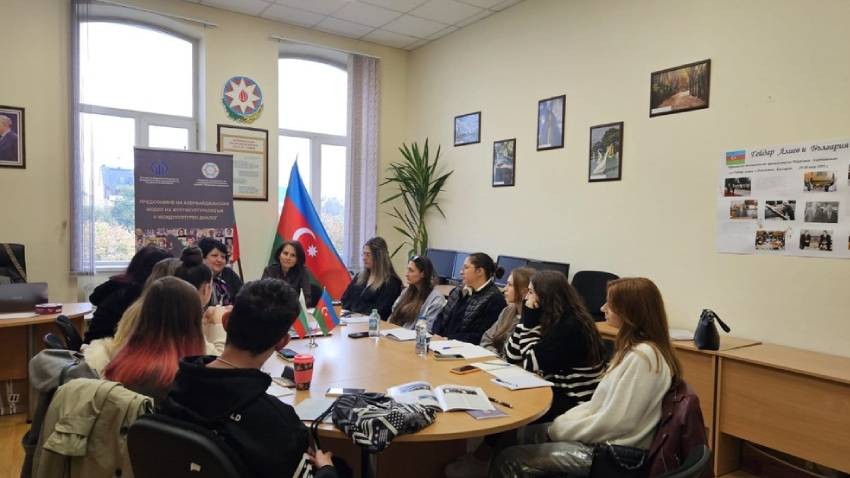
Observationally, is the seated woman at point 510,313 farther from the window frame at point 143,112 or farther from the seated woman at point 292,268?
the window frame at point 143,112

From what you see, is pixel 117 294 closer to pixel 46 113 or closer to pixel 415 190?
pixel 46 113

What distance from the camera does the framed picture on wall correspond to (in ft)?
17.6

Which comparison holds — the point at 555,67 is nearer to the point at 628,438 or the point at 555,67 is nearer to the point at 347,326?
the point at 347,326

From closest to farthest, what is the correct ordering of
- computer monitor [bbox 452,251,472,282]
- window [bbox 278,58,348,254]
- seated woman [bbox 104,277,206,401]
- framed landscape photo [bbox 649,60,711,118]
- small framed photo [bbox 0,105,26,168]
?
seated woman [bbox 104,277,206,401], framed landscape photo [bbox 649,60,711,118], small framed photo [bbox 0,105,26,168], computer monitor [bbox 452,251,472,282], window [bbox 278,58,348,254]

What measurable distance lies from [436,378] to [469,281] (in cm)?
124

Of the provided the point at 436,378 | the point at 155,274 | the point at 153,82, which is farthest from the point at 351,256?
the point at 436,378

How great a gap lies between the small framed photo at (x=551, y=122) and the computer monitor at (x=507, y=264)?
1.00 meters

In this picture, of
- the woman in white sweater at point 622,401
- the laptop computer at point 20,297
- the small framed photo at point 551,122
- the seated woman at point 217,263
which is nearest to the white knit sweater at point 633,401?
the woman in white sweater at point 622,401

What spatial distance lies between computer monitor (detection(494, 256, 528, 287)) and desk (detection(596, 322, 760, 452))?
5.72 ft

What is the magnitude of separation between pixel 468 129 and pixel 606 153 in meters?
1.76

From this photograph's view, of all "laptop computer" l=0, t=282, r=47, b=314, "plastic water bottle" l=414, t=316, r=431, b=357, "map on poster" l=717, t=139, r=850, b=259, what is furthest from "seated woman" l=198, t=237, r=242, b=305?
"map on poster" l=717, t=139, r=850, b=259

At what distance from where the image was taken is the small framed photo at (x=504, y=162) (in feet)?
16.4

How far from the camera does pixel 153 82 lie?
5.20 metres

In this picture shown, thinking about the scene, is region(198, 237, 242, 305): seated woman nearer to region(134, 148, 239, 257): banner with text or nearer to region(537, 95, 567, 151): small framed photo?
region(134, 148, 239, 257): banner with text
